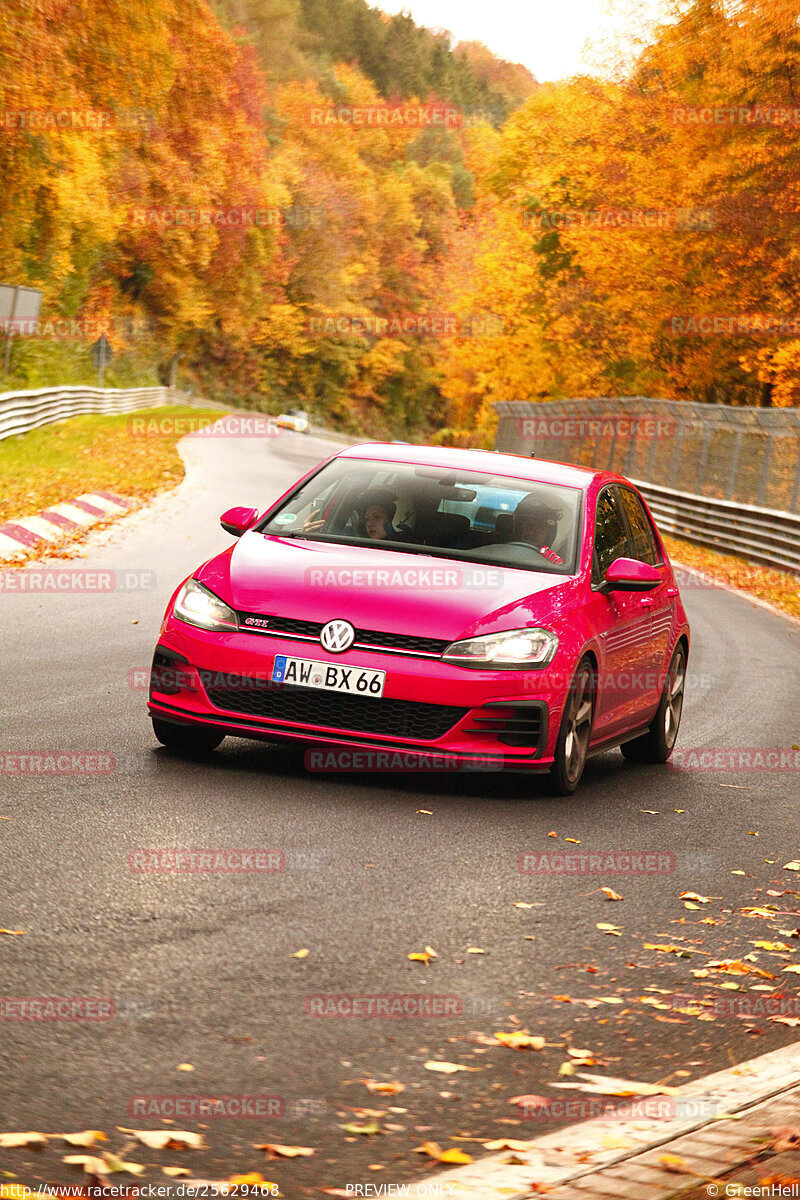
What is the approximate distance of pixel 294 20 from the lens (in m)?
127

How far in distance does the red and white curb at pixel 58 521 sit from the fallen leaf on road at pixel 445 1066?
13.6 metres

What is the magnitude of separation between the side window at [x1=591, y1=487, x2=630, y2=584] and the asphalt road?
1.16 metres

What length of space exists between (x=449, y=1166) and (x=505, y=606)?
14.5 feet

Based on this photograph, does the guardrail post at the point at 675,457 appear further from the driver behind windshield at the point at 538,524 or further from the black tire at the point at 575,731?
the black tire at the point at 575,731

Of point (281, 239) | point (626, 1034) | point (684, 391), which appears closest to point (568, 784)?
point (626, 1034)

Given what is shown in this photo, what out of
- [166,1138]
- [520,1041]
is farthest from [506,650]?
[166,1138]

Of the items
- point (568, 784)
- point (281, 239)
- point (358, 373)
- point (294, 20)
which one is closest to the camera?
point (568, 784)

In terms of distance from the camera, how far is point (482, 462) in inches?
367

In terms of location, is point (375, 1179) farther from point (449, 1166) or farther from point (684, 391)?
point (684, 391)

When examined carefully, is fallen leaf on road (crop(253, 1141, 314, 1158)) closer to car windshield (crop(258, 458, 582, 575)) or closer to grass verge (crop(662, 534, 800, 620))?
car windshield (crop(258, 458, 582, 575))

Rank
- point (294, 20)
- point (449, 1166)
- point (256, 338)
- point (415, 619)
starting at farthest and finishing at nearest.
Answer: point (294, 20) < point (256, 338) < point (415, 619) < point (449, 1166)

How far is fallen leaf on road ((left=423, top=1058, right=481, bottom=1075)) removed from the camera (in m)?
4.30

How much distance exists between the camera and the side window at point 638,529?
9820mm

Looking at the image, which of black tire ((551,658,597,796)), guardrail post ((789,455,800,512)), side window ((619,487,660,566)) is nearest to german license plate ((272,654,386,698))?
black tire ((551,658,597,796))
